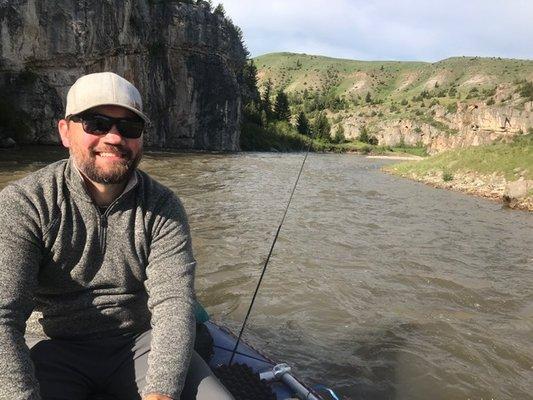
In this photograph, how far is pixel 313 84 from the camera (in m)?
175

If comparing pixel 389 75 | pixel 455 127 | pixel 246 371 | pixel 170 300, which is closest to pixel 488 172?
pixel 246 371

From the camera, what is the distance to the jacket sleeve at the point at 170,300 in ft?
6.64

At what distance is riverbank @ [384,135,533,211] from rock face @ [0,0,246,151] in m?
24.2

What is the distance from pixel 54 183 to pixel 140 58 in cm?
4238

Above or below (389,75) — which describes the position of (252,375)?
below

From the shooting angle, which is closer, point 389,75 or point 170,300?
point 170,300

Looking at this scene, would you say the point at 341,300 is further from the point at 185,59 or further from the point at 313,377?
the point at 185,59

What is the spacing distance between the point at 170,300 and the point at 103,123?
899mm

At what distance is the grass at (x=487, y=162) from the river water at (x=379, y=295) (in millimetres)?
7879

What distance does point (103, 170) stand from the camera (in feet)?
7.09

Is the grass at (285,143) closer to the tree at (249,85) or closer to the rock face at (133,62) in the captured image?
the rock face at (133,62)

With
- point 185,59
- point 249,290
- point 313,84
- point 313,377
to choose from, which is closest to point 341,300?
point 249,290

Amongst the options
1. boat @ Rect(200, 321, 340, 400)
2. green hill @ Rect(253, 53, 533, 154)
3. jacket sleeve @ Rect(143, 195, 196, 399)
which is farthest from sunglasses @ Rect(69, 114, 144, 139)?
green hill @ Rect(253, 53, 533, 154)

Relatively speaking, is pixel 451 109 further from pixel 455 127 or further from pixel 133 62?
pixel 133 62
